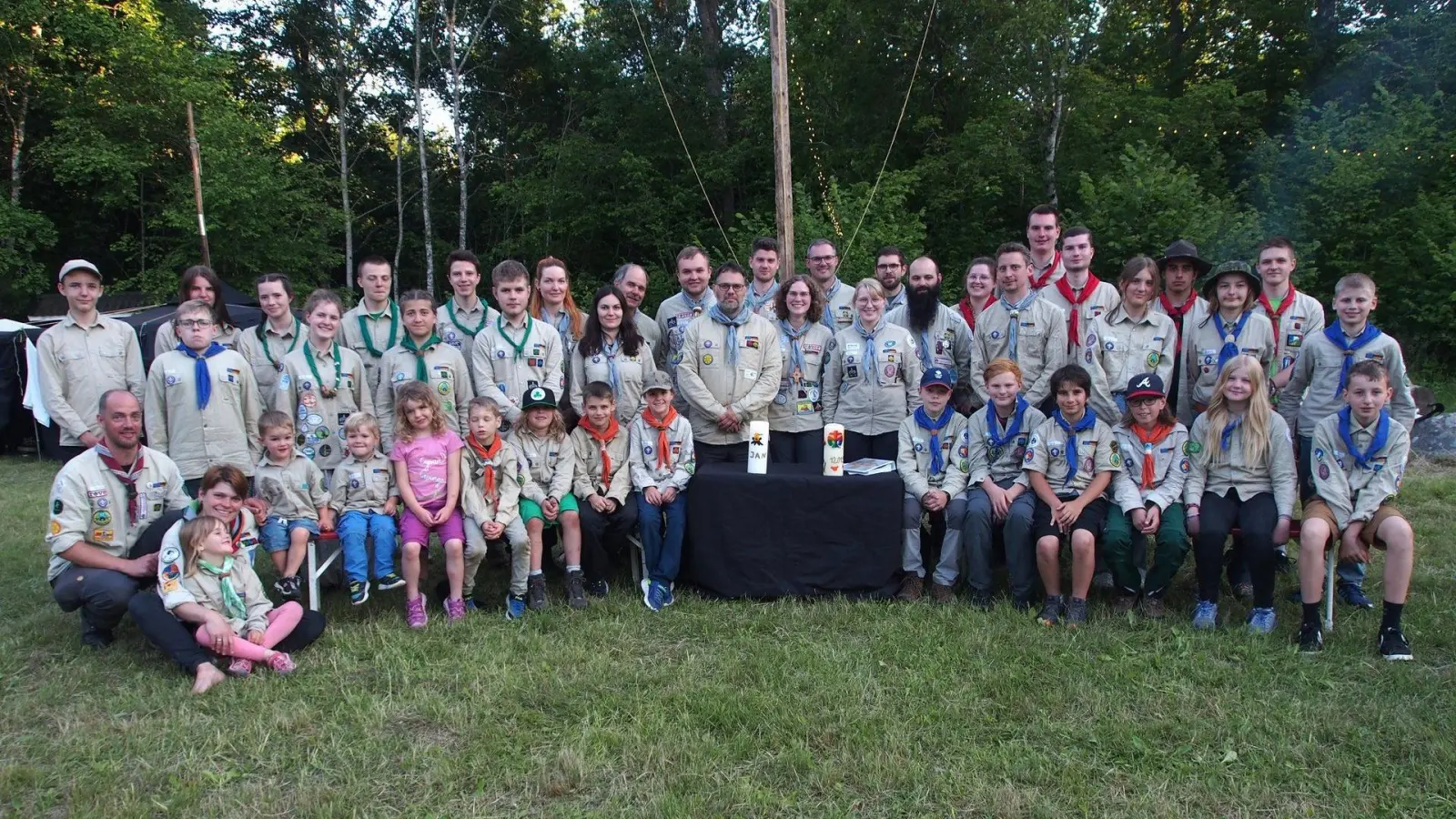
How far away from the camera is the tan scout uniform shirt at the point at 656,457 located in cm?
493

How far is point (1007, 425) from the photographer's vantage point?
4812mm

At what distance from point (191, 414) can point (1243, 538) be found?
211 inches

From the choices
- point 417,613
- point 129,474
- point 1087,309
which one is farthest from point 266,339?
point 1087,309

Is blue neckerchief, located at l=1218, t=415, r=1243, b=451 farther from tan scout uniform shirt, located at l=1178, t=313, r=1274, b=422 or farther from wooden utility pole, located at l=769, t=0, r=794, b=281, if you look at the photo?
wooden utility pole, located at l=769, t=0, r=794, b=281

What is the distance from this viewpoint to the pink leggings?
378 centimetres

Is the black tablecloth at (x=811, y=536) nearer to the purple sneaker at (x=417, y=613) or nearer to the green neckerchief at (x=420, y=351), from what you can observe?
the purple sneaker at (x=417, y=613)

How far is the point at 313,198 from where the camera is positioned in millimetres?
21484

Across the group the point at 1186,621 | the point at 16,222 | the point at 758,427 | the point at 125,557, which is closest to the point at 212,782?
the point at 125,557

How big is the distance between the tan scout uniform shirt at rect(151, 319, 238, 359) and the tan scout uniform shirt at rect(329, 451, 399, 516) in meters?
1.08

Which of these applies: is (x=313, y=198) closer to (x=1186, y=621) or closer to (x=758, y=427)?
(x=758, y=427)

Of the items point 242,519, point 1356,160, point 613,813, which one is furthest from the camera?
point 1356,160

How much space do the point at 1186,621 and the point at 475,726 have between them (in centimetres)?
334

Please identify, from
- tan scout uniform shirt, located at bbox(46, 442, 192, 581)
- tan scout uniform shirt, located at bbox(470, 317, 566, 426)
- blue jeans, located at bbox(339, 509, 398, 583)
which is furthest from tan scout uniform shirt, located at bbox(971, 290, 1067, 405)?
tan scout uniform shirt, located at bbox(46, 442, 192, 581)

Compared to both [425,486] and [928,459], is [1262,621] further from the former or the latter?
[425,486]
